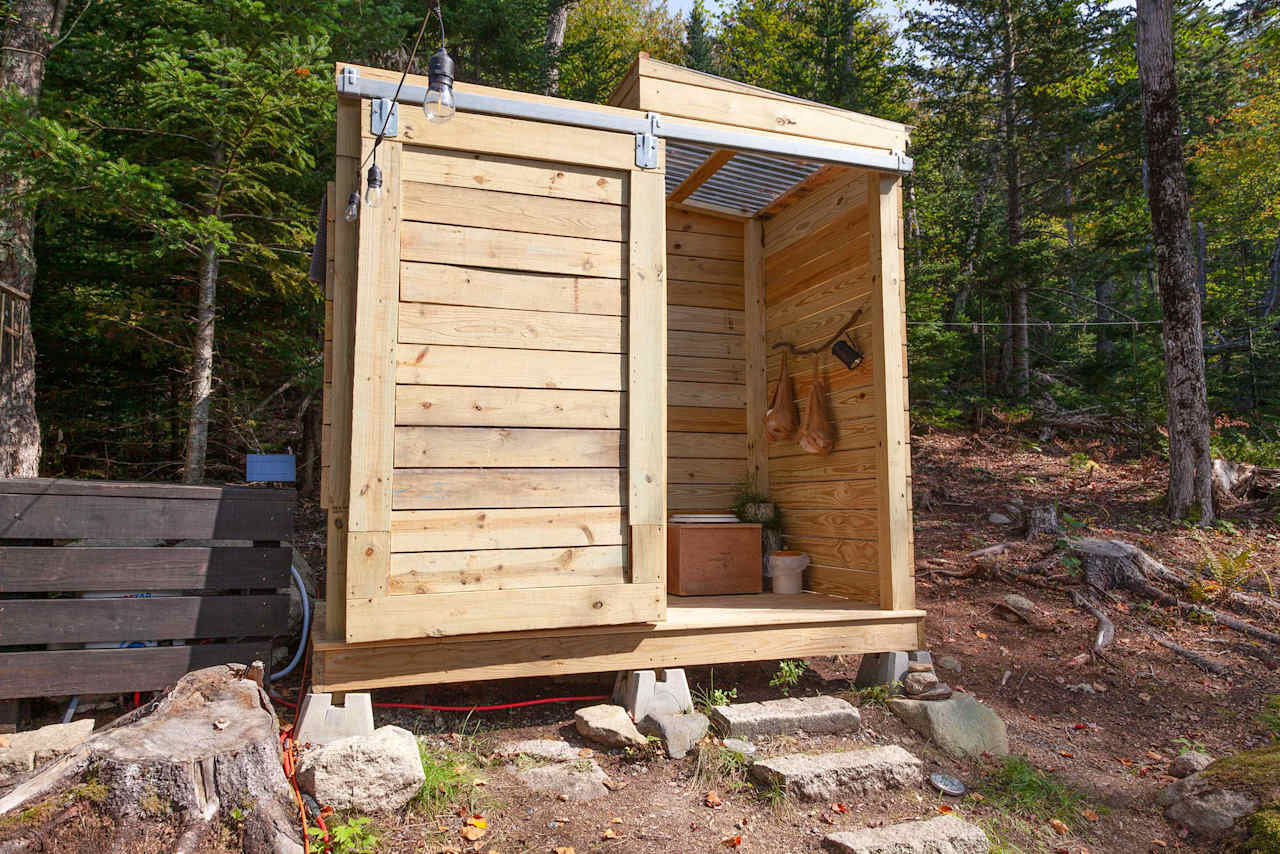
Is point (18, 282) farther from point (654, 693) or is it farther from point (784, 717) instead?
point (784, 717)

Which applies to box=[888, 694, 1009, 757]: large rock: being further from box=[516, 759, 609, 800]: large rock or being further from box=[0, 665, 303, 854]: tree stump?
box=[0, 665, 303, 854]: tree stump

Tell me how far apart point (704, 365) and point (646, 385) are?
1.95 metres

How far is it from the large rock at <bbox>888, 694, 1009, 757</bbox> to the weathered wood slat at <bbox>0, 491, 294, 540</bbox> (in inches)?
128

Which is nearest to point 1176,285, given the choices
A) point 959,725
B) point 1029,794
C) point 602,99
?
point 959,725

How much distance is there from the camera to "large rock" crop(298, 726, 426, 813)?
286cm

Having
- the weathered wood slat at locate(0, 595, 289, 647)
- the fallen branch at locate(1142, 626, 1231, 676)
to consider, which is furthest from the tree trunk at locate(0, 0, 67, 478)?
the fallen branch at locate(1142, 626, 1231, 676)

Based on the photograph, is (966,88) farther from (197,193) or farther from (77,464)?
(77,464)

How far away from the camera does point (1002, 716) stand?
432cm

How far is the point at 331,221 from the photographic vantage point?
3.75 meters

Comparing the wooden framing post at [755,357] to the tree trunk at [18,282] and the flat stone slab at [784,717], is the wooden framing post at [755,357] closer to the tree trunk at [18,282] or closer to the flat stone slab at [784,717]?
the flat stone slab at [784,717]

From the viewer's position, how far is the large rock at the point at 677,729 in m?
3.57

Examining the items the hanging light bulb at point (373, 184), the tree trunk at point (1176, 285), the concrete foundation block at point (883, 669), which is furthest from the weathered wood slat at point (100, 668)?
the tree trunk at point (1176, 285)

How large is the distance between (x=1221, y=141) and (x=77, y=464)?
19.0 metres

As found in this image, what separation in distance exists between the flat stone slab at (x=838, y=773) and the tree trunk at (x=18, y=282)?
5493 millimetres
